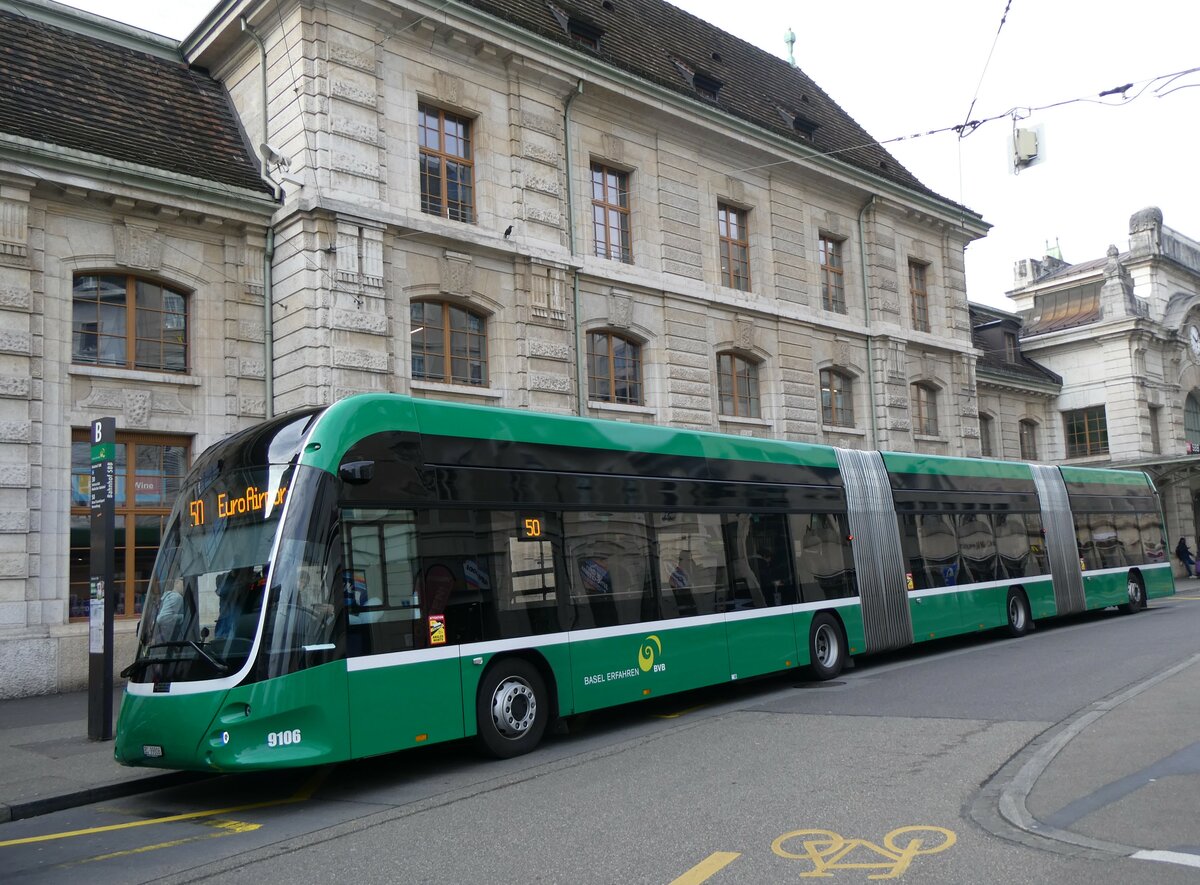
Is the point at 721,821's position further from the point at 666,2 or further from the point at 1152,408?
the point at 1152,408

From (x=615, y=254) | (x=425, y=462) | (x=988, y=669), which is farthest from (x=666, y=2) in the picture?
(x=425, y=462)

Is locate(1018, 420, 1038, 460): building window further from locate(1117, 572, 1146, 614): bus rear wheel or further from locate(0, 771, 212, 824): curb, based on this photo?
locate(0, 771, 212, 824): curb

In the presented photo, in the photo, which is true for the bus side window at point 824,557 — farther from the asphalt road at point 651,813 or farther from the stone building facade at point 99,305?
the stone building facade at point 99,305

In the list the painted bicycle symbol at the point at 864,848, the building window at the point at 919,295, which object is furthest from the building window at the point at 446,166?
the building window at the point at 919,295

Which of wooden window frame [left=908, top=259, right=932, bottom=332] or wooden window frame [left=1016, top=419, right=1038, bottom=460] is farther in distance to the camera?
wooden window frame [left=1016, top=419, right=1038, bottom=460]

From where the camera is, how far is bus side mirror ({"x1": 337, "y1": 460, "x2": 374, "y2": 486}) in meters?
8.62

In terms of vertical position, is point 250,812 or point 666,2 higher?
point 666,2

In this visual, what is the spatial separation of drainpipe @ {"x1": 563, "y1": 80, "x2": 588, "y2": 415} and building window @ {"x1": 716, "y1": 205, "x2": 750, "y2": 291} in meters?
4.73

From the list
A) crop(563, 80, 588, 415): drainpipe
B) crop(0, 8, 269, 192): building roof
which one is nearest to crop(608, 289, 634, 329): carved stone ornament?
crop(563, 80, 588, 415): drainpipe

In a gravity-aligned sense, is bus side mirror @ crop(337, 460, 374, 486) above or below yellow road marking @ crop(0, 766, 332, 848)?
above

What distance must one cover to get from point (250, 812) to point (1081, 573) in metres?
18.6

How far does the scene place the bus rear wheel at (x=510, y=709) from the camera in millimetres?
9523

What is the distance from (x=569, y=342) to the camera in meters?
20.1

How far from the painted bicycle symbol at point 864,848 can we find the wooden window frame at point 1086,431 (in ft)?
126
